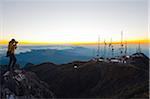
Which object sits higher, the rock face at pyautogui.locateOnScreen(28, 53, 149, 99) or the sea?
the sea

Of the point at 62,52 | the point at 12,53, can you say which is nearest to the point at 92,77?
the point at 62,52

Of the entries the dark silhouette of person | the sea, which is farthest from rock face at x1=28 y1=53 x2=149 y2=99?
the dark silhouette of person

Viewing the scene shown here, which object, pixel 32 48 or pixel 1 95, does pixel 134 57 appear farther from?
pixel 1 95

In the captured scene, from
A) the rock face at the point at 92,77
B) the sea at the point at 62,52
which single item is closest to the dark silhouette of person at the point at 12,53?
the sea at the point at 62,52

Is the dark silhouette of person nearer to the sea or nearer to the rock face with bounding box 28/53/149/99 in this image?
the sea

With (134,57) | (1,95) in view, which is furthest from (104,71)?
(1,95)
